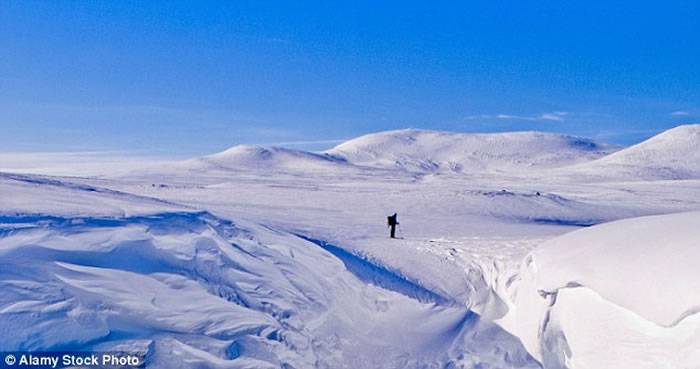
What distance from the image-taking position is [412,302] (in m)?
9.95

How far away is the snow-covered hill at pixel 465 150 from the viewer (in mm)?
107625

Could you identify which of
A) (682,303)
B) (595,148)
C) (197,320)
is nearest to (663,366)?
(682,303)

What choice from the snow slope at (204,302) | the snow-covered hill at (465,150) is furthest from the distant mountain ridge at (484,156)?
the snow slope at (204,302)

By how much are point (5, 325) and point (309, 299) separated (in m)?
3.90

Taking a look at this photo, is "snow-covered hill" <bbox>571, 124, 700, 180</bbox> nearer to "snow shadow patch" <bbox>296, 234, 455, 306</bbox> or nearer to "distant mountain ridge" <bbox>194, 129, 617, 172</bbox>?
"distant mountain ridge" <bbox>194, 129, 617, 172</bbox>

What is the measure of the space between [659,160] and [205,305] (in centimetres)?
9811

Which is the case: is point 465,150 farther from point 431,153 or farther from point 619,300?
point 619,300

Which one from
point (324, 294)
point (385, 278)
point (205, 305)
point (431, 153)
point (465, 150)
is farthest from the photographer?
point (431, 153)

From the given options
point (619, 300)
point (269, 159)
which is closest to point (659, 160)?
point (269, 159)

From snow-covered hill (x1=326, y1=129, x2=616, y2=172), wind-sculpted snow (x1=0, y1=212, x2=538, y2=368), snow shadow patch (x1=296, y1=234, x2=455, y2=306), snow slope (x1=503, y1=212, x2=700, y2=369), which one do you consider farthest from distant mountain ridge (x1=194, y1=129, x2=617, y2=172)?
snow slope (x1=503, y1=212, x2=700, y2=369)

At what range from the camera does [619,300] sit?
6.94 metres

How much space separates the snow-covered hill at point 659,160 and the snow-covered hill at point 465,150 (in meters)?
12.3

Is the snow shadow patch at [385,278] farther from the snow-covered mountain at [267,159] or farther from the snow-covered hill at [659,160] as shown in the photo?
the snow-covered mountain at [267,159]

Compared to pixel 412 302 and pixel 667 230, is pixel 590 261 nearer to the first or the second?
pixel 667 230
